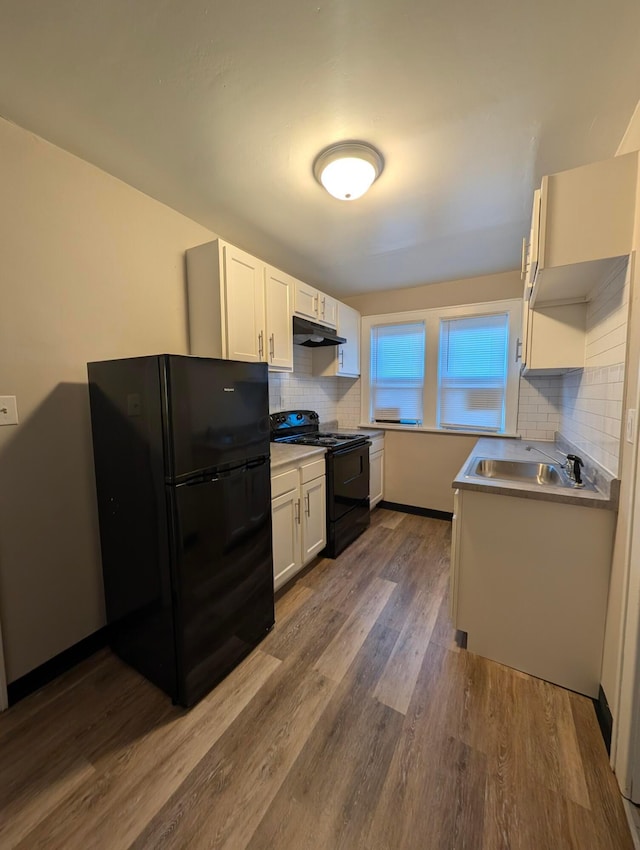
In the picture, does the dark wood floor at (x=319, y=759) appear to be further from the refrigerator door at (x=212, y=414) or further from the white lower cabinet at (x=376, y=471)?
the white lower cabinet at (x=376, y=471)

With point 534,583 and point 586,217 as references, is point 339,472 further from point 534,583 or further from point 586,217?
point 586,217

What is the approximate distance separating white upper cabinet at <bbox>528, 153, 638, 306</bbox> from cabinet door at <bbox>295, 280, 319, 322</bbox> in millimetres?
1701

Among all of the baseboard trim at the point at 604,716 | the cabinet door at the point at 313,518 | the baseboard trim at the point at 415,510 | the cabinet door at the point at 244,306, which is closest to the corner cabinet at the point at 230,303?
the cabinet door at the point at 244,306

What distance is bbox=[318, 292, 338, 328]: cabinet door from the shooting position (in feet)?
9.99

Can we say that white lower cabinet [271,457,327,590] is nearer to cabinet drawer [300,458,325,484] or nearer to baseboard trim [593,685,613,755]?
cabinet drawer [300,458,325,484]

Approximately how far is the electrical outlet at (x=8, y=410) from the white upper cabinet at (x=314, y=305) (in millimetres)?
1899

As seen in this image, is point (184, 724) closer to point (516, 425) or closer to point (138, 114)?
point (138, 114)

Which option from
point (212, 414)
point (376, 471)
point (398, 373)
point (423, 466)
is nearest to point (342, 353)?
point (398, 373)

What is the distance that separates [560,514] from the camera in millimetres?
1532

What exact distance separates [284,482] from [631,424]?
172cm

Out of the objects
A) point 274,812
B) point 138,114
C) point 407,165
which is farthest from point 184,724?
point 407,165

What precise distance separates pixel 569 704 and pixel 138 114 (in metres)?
3.19

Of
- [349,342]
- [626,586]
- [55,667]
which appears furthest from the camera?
[349,342]

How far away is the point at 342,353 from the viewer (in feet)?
11.6
